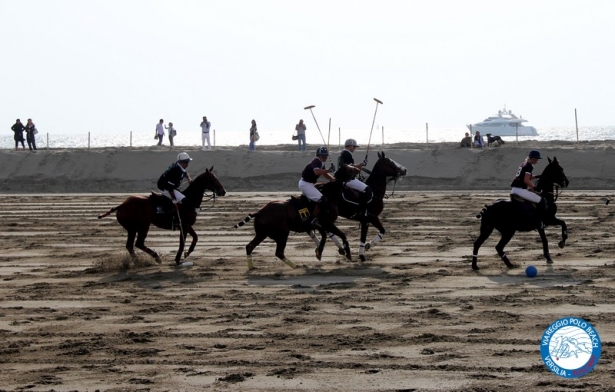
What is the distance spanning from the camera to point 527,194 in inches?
770

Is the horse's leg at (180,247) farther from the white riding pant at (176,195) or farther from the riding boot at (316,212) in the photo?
the riding boot at (316,212)

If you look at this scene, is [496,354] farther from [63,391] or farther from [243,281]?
[243,281]

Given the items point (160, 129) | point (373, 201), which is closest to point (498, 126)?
point (160, 129)

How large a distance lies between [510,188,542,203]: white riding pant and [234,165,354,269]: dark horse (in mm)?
3271

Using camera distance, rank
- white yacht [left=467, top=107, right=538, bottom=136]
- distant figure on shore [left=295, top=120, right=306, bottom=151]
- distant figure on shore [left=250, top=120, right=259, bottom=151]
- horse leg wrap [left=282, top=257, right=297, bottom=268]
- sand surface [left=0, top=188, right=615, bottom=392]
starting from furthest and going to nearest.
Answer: white yacht [left=467, top=107, right=538, bottom=136] < distant figure on shore [left=250, top=120, right=259, bottom=151] < distant figure on shore [left=295, top=120, right=306, bottom=151] < horse leg wrap [left=282, top=257, right=297, bottom=268] < sand surface [left=0, top=188, right=615, bottom=392]

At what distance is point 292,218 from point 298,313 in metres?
5.23

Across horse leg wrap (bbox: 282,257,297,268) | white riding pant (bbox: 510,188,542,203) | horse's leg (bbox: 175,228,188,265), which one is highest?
white riding pant (bbox: 510,188,542,203)

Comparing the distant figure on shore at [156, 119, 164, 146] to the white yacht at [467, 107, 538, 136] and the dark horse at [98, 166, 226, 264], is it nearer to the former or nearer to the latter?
the dark horse at [98, 166, 226, 264]

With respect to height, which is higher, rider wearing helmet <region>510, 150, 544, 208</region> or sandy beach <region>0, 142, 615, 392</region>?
rider wearing helmet <region>510, 150, 544, 208</region>

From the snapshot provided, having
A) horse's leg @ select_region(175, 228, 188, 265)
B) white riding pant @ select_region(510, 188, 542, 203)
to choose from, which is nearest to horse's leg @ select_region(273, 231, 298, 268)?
horse's leg @ select_region(175, 228, 188, 265)

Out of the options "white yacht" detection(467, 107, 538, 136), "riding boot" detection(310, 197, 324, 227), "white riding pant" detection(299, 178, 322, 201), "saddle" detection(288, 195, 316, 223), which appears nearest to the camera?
"saddle" detection(288, 195, 316, 223)

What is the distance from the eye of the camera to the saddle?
1992 cm

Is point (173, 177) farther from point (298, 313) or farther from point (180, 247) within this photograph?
point (298, 313)

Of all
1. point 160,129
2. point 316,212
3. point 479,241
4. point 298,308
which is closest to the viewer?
point 298,308
